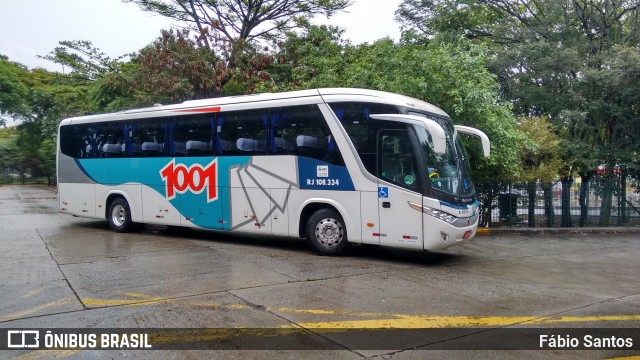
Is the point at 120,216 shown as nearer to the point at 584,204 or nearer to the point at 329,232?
the point at 329,232

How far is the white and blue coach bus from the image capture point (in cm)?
934

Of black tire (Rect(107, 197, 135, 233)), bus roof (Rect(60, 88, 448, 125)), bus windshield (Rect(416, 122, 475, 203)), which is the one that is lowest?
black tire (Rect(107, 197, 135, 233))

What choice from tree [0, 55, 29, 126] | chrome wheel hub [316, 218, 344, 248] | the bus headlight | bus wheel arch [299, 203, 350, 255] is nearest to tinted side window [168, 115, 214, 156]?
bus wheel arch [299, 203, 350, 255]

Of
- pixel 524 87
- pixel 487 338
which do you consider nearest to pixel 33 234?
pixel 487 338

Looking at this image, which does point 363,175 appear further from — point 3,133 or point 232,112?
point 3,133

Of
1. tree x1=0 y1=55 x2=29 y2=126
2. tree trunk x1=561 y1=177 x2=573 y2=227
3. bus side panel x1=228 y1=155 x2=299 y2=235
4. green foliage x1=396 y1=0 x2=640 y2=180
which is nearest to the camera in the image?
bus side panel x1=228 y1=155 x2=299 y2=235

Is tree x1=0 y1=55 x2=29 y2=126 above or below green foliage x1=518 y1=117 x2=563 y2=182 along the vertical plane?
above

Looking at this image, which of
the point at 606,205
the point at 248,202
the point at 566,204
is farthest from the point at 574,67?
the point at 248,202

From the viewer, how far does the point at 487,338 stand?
539 cm

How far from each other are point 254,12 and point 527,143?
561 inches

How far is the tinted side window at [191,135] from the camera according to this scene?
12.0 m

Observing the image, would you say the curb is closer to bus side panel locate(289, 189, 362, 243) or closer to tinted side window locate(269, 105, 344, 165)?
bus side panel locate(289, 189, 362, 243)

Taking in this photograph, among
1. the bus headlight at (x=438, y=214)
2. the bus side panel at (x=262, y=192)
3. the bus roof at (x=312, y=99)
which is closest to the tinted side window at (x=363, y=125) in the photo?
the bus roof at (x=312, y=99)

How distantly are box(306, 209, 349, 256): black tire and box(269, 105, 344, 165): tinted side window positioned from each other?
1108 mm
